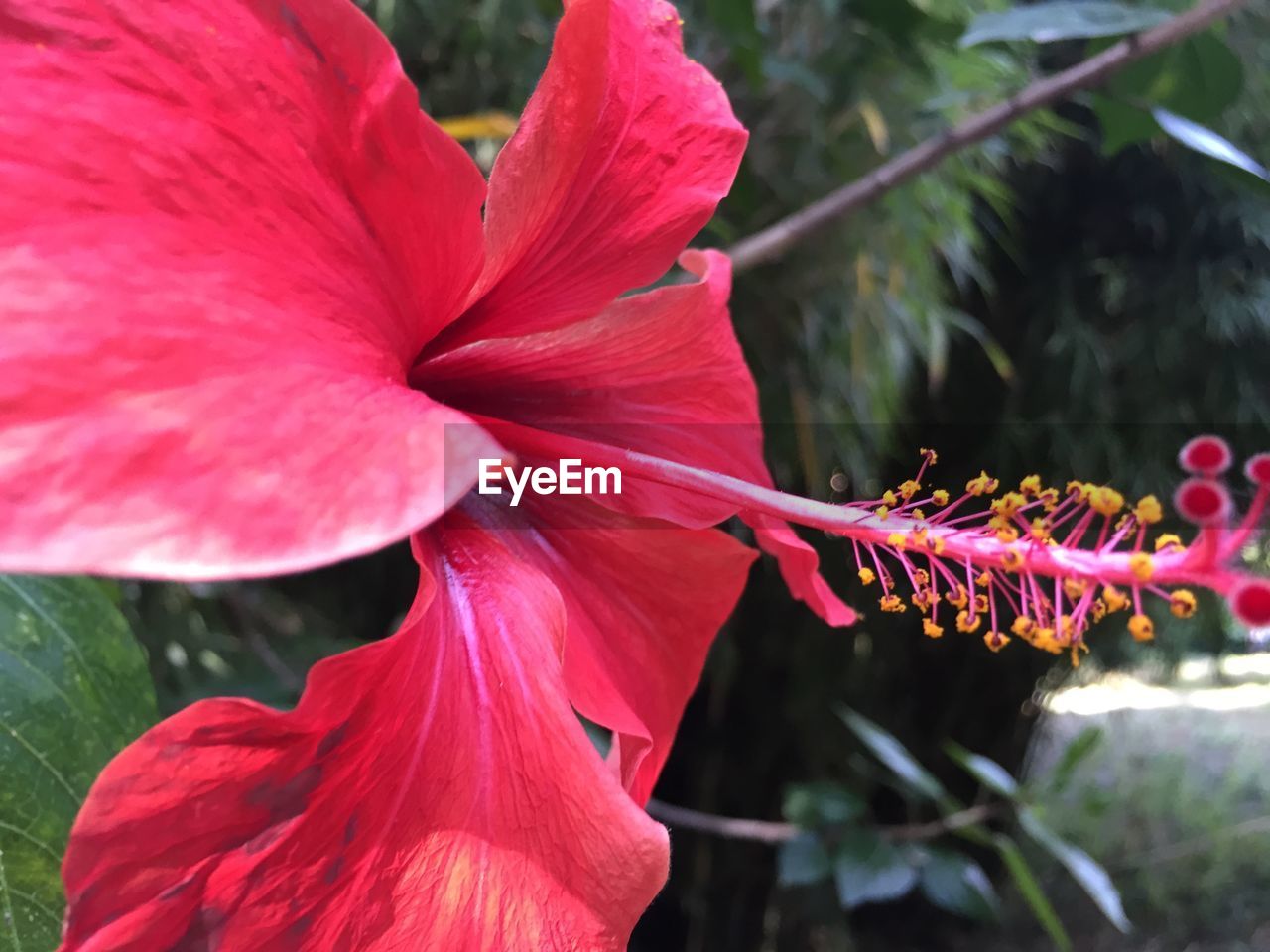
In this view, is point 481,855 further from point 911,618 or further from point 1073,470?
point 1073,470

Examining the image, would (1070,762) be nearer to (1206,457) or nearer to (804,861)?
(804,861)

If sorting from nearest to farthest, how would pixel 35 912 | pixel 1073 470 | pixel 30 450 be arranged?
1. pixel 30 450
2. pixel 35 912
3. pixel 1073 470

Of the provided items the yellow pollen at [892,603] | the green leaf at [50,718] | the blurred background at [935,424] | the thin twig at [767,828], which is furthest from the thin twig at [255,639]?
the yellow pollen at [892,603]

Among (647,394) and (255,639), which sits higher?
(647,394)

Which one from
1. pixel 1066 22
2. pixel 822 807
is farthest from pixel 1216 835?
pixel 1066 22

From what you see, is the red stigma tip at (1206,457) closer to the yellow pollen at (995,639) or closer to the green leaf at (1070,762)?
the yellow pollen at (995,639)

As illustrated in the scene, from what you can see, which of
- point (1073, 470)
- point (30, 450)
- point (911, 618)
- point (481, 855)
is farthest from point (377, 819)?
point (1073, 470)

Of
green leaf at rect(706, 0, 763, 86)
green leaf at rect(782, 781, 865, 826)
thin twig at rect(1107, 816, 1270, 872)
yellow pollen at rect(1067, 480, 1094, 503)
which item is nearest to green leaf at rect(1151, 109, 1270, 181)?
green leaf at rect(706, 0, 763, 86)
